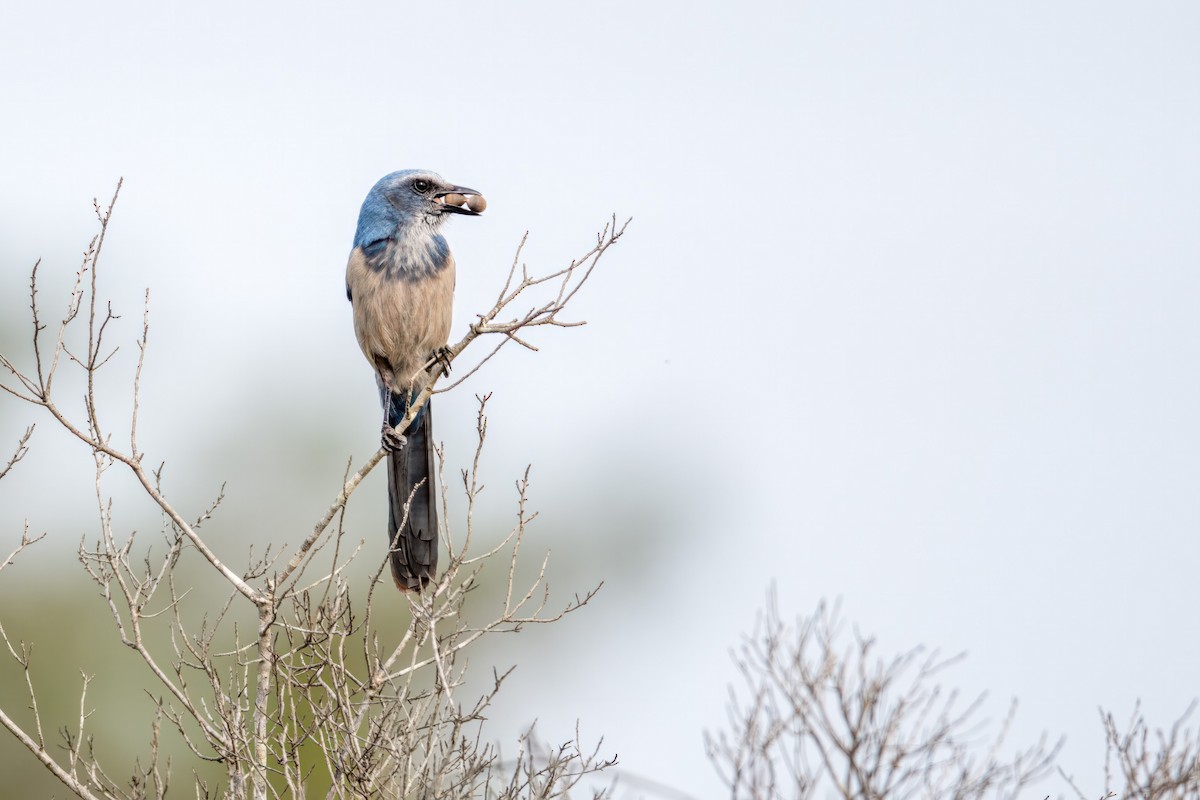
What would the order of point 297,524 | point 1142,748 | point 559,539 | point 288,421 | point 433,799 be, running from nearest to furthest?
point 433,799 → point 1142,748 → point 297,524 → point 288,421 → point 559,539

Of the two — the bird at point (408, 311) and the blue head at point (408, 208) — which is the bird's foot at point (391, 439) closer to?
the bird at point (408, 311)

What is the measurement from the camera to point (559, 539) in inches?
1040

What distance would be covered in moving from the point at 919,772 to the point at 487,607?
15.9m

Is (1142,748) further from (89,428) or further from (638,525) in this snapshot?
(638,525)

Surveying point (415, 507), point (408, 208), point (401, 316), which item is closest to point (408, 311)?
point (401, 316)

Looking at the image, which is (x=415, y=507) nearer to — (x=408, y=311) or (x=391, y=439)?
(x=391, y=439)

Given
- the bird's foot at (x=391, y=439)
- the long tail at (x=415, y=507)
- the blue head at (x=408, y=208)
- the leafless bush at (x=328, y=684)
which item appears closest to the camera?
the leafless bush at (x=328, y=684)

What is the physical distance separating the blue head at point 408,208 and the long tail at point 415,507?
798 millimetres

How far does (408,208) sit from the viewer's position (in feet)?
21.8

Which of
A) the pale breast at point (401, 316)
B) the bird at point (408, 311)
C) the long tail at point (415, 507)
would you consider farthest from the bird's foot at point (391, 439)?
the pale breast at point (401, 316)

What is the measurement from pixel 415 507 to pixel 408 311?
0.92 meters

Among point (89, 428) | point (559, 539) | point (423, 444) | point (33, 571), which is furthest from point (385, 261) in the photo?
point (559, 539)

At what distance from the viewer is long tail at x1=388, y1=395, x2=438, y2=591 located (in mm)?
6355

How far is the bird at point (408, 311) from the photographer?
641 cm
